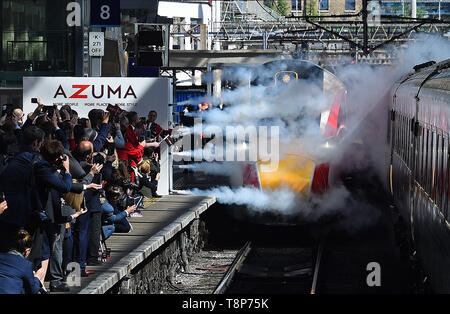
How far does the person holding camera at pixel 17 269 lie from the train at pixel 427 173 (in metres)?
3.42

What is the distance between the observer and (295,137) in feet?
59.9

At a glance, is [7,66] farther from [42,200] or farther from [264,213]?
[42,200]

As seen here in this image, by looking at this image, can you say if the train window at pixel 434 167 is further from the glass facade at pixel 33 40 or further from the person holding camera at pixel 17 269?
the glass facade at pixel 33 40

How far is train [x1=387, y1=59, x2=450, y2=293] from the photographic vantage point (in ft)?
30.4

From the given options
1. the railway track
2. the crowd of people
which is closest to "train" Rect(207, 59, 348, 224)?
the railway track

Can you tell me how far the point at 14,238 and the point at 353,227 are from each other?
479 inches

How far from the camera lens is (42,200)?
30.8ft


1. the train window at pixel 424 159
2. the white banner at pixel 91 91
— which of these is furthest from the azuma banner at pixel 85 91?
the train window at pixel 424 159

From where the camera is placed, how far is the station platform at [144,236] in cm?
1088

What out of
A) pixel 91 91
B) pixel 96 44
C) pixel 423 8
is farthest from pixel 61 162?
pixel 423 8

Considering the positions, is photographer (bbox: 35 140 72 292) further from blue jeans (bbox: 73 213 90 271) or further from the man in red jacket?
the man in red jacket

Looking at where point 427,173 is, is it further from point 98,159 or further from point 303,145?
point 303,145
